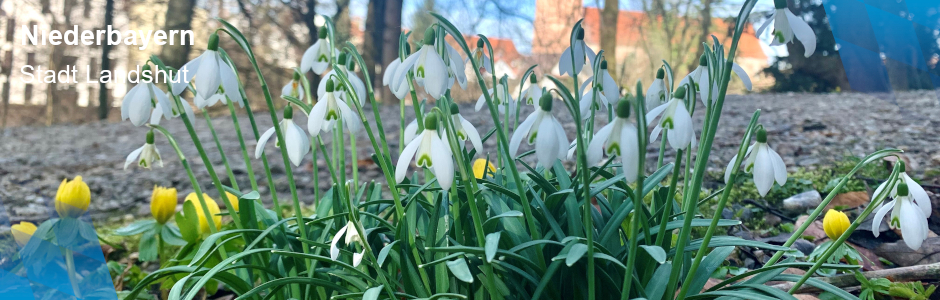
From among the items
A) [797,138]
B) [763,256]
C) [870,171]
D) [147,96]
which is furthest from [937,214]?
[147,96]

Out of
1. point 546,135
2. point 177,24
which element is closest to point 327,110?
point 546,135

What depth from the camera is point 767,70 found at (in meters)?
3.92

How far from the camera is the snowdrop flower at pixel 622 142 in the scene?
584 millimetres

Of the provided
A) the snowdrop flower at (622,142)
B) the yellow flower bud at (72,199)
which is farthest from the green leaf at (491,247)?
the yellow flower bud at (72,199)

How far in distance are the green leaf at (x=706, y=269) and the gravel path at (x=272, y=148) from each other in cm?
168

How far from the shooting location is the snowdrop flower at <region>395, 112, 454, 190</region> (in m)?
0.64

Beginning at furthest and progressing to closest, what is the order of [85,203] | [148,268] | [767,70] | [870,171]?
[767,70] → [870,171] → [148,268] → [85,203]

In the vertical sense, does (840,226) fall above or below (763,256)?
above

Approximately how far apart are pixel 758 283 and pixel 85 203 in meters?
1.43

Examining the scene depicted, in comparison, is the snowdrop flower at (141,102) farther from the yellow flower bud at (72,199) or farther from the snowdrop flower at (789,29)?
the snowdrop flower at (789,29)

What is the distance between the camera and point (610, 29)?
4191 mm

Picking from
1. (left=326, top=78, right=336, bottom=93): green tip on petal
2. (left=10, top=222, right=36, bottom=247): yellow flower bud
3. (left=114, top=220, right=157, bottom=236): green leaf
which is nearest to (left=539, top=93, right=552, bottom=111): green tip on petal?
(left=326, top=78, right=336, bottom=93): green tip on petal

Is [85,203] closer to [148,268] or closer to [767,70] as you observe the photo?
[148,268]

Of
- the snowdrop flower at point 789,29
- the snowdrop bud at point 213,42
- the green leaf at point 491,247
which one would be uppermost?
the snowdrop flower at point 789,29
